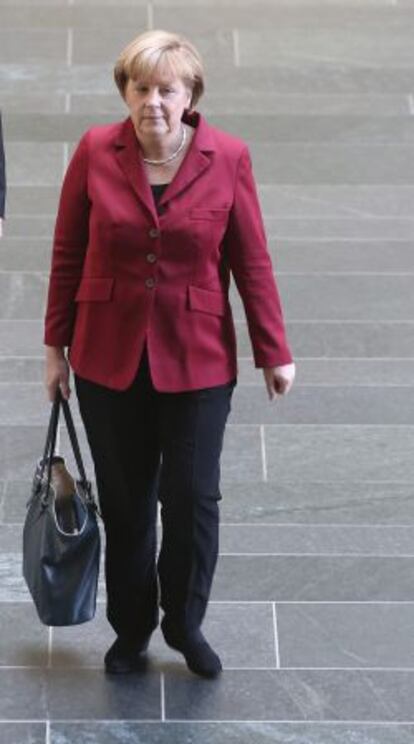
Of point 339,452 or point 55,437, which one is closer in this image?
point 55,437

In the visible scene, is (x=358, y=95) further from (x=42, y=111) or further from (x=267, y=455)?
(x=267, y=455)

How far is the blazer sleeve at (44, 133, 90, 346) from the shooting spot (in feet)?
14.0

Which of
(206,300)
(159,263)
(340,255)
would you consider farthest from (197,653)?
(340,255)

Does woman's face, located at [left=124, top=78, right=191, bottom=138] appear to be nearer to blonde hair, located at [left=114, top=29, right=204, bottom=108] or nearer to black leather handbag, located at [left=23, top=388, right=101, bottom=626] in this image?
blonde hair, located at [left=114, top=29, right=204, bottom=108]

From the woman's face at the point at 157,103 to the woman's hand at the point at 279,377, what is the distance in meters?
0.65

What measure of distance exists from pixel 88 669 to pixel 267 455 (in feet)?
4.20

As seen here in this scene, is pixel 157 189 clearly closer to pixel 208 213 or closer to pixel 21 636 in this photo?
pixel 208 213

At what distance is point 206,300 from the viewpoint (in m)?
4.32

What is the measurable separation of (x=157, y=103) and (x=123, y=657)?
4.73 ft

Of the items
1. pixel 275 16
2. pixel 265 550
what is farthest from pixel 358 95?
pixel 265 550

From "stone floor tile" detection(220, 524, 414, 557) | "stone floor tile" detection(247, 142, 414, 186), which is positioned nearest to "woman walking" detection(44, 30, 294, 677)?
"stone floor tile" detection(220, 524, 414, 557)

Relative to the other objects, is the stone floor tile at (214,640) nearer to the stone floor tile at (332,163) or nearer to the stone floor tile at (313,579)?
the stone floor tile at (313,579)

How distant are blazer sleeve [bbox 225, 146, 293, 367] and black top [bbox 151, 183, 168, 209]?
0.53ft

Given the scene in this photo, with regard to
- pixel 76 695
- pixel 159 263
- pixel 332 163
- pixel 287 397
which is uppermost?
pixel 159 263
